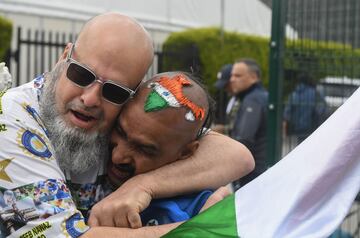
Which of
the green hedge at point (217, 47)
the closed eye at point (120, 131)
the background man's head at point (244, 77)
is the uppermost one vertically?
the closed eye at point (120, 131)

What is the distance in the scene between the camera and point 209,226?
203cm

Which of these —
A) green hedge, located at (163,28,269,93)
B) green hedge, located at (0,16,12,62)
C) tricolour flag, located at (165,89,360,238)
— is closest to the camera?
tricolour flag, located at (165,89,360,238)

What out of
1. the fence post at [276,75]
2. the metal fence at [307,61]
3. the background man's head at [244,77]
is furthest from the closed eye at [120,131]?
the background man's head at [244,77]

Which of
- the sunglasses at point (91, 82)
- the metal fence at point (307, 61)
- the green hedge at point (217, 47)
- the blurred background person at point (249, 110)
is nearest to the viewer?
the sunglasses at point (91, 82)

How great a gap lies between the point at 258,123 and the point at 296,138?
0.81 meters

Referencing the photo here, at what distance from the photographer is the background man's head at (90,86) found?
7.02 feet

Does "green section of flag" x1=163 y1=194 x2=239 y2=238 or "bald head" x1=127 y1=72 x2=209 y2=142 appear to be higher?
"bald head" x1=127 y1=72 x2=209 y2=142

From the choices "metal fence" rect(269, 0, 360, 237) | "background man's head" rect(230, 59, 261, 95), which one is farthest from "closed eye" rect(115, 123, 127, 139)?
"background man's head" rect(230, 59, 261, 95)

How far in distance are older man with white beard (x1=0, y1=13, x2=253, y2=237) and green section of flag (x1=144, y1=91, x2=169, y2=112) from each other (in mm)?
58

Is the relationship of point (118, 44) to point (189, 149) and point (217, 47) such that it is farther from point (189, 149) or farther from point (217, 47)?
point (217, 47)

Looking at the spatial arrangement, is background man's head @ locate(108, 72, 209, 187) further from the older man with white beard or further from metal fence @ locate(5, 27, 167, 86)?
metal fence @ locate(5, 27, 167, 86)

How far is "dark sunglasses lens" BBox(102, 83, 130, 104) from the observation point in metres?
2.13

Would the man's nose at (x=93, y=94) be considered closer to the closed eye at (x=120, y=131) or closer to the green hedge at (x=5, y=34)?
the closed eye at (x=120, y=131)

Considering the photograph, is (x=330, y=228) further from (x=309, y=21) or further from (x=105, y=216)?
(x=309, y=21)
